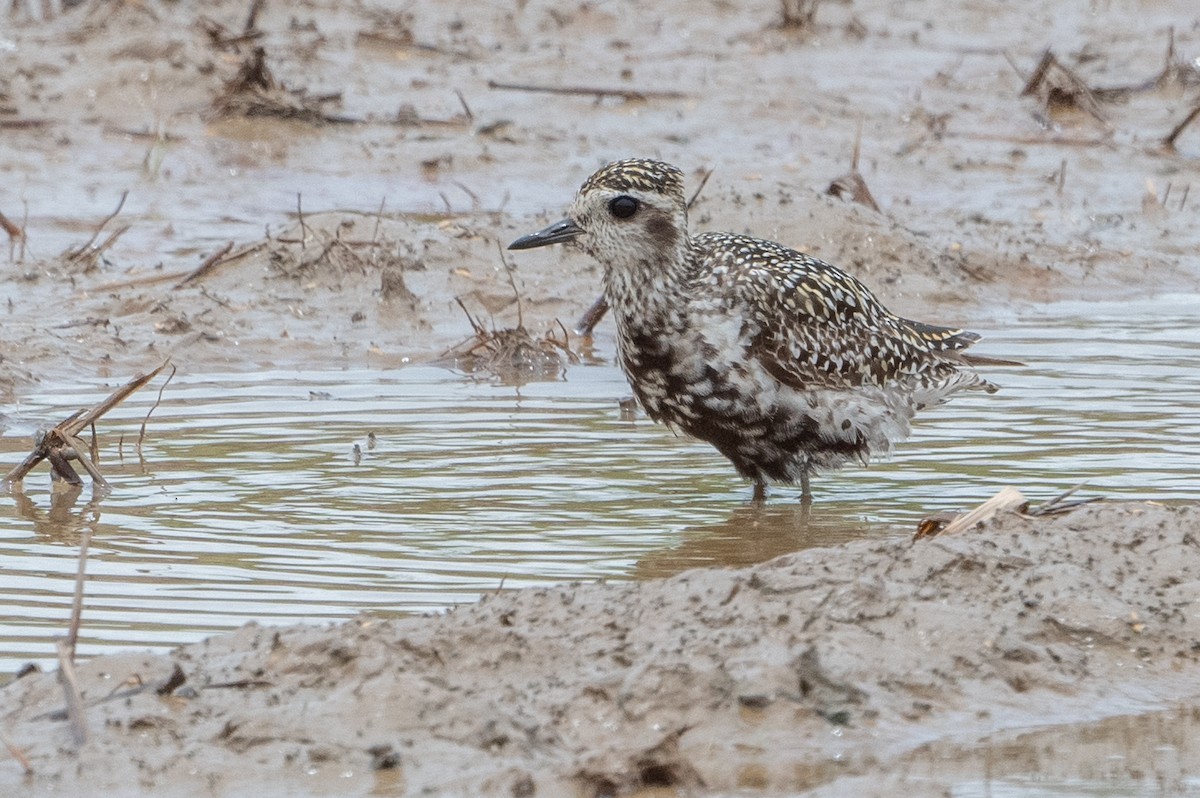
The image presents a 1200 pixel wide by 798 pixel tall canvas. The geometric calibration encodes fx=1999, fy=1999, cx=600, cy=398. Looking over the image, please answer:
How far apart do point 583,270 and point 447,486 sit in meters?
4.19

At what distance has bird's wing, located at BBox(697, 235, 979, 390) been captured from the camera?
7992 mm

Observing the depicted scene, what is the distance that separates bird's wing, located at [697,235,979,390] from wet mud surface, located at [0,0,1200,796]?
1.85m

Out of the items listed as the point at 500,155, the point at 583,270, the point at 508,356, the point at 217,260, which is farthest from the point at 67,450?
the point at 500,155

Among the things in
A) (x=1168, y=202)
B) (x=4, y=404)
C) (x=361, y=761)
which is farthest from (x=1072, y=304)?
(x=361, y=761)

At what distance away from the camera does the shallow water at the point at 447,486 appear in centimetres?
650

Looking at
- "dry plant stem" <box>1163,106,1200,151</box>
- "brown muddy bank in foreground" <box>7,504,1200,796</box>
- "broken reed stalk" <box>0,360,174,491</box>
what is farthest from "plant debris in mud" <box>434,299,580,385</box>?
"dry plant stem" <box>1163,106,1200,151</box>

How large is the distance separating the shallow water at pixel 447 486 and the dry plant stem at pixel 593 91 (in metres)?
5.12

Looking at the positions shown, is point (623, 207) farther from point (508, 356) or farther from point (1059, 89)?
point (1059, 89)

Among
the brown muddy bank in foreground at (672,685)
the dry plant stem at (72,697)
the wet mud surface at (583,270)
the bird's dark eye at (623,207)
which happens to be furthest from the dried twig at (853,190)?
the dry plant stem at (72,697)

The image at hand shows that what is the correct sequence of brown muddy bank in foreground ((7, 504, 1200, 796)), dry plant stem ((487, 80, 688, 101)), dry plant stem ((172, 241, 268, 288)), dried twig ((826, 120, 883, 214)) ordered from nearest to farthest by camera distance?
brown muddy bank in foreground ((7, 504, 1200, 796)) → dry plant stem ((172, 241, 268, 288)) → dried twig ((826, 120, 883, 214)) → dry plant stem ((487, 80, 688, 101))

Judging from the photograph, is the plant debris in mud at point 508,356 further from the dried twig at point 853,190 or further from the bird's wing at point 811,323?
the dried twig at point 853,190

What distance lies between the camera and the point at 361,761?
4.77 metres

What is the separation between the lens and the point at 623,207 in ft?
26.4

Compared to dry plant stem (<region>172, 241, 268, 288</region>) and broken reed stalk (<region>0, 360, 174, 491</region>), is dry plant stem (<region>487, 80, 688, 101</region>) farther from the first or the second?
broken reed stalk (<region>0, 360, 174, 491</region>)
